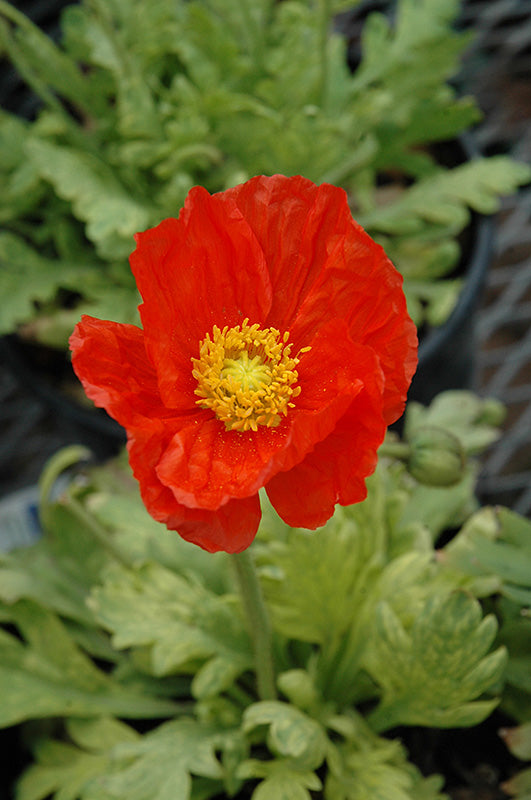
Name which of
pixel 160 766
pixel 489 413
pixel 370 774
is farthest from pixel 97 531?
pixel 489 413

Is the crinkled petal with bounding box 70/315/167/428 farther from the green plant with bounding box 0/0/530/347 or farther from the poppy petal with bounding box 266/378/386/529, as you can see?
the green plant with bounding box 0/0/530/347

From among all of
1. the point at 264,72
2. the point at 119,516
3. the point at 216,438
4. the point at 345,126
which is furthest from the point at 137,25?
the point at 216,438

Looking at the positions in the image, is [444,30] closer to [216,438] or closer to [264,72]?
[264,72]

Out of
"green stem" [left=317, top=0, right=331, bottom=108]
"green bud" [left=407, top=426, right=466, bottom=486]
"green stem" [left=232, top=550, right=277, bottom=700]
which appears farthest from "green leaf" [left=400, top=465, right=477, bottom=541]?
"green stem" [left=317, top=0, right=331, bottom=108]

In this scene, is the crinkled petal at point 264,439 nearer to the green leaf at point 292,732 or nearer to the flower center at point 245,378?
the flower center at point 245,378

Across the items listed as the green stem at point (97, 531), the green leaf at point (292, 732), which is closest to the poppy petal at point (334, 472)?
the green leaf at point (292, 732)

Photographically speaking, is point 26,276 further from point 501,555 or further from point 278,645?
point 501,555
